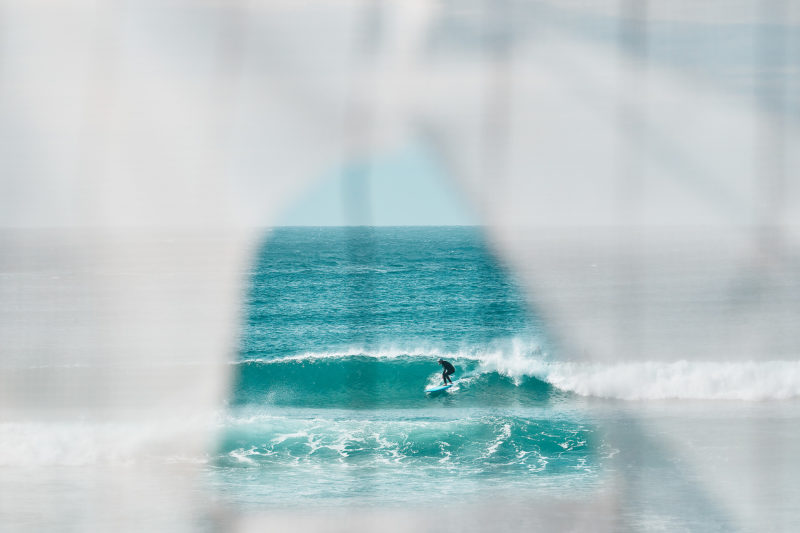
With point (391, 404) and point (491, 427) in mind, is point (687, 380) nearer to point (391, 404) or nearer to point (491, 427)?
point (491, 427)

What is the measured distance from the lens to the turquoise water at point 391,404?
302 cm

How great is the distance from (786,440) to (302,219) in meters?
2.67

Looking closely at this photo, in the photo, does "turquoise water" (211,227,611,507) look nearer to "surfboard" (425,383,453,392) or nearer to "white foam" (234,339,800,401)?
"surfboard" (425,383,453,392)

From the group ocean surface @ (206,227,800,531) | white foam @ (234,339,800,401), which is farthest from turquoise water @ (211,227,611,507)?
white foam @ (234,339,800,401)

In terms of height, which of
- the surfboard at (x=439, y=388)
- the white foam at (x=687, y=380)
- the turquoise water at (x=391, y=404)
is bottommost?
the surfboard at (x=439, y=388)

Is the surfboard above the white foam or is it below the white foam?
below

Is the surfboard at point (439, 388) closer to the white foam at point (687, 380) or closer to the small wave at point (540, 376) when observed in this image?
the small wave at point (540, 376)

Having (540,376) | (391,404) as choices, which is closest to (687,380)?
(540,376)

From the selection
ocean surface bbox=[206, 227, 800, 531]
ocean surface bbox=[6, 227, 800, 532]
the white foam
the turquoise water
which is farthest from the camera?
the white foam

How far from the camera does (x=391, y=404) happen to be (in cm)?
550

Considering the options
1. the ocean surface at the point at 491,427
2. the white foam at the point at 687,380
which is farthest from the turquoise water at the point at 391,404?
the white foam at the point at 687,380

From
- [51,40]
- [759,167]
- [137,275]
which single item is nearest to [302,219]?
[137,275]

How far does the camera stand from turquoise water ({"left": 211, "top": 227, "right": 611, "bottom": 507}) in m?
3.02

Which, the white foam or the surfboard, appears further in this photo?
the surfboard
